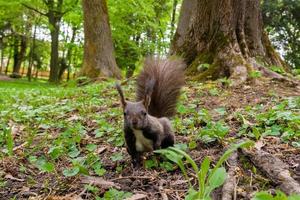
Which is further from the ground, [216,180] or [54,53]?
[54,53]

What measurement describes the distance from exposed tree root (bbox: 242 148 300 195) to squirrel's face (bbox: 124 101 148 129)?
0.63 metres

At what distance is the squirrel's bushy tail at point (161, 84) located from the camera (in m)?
3.21

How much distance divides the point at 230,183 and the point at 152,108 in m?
1.22

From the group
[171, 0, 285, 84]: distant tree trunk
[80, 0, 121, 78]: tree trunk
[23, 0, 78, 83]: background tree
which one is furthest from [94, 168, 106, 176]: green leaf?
[23, 0, 78, 83]: background tree

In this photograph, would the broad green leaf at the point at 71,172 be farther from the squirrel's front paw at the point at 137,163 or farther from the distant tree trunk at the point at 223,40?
the distant tree trunk at the point at 223,40

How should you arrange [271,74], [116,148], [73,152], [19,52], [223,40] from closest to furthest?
[73,152], [116,148], [271,74], [223,40], [19,52]

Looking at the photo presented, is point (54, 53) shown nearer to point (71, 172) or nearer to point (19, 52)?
point (19, 52)

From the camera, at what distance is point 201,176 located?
1762 millimetres

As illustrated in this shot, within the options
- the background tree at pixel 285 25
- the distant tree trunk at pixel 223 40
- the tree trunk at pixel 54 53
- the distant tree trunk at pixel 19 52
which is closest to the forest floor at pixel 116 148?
the distant tree trunk at pixel 223 40

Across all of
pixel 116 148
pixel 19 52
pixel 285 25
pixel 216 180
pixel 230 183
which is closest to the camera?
pixel 216 180

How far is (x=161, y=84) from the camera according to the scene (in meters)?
3.25

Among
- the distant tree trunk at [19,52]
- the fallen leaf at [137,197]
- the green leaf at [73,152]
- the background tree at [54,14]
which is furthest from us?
the distant tree trunk at [19,52]

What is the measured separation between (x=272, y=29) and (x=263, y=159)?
15085mm

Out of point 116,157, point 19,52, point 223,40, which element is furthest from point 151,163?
point 19,52
